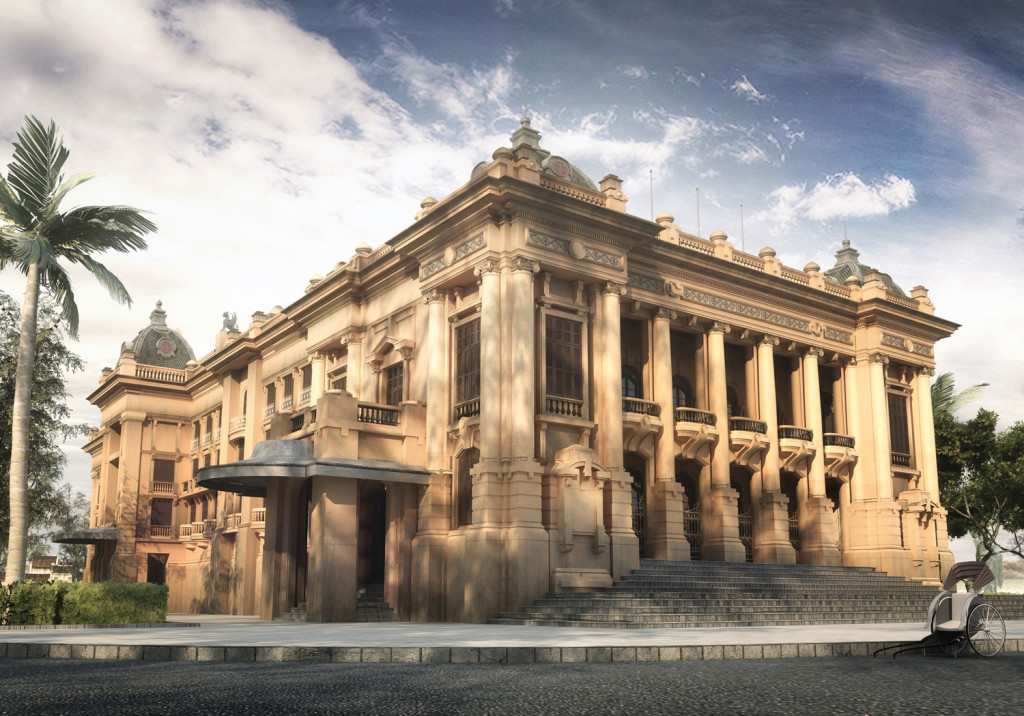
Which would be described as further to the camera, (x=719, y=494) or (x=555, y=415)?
(x=719, y=494)

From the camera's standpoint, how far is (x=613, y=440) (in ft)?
83.5

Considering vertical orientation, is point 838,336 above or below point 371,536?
above

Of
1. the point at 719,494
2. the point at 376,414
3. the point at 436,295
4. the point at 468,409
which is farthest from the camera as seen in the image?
the point at 719,494

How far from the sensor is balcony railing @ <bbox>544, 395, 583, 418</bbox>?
24922mm

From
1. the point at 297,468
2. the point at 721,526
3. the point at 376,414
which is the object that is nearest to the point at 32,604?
the point at 297,468

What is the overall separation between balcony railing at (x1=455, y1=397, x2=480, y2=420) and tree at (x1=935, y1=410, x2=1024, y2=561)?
22187 millimetres

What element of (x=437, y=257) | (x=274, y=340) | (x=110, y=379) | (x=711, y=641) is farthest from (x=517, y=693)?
(x=110, y=379)

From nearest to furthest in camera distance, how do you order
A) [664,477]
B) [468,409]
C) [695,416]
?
[468,409], [664,477], [695,416]

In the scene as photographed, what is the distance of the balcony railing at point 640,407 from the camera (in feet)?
90.5

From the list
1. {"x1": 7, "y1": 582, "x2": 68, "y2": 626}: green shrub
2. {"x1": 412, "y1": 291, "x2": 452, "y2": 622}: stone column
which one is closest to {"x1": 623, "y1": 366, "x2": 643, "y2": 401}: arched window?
{"x1": 412, "y1": 291, "x2": 452, "y2": 622}: stone column

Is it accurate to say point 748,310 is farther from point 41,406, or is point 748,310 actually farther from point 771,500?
point 41,406

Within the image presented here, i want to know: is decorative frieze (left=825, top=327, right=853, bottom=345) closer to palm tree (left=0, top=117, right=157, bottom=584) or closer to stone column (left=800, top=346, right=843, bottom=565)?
stone column (left=800, top=346, right=843, bottom=565)

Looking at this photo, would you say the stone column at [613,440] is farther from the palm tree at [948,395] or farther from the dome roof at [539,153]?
the palm tree at [948,395]

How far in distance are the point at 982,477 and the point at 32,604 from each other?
3331 cm
